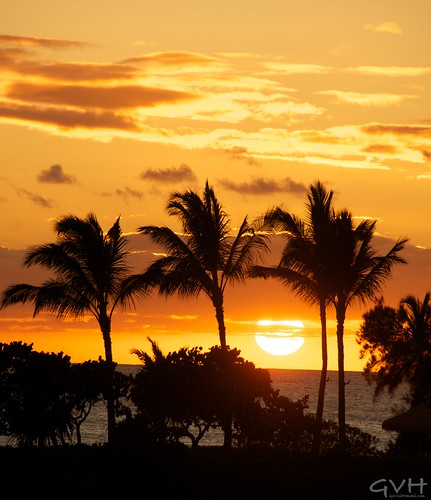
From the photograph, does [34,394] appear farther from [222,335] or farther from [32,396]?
[222,335]

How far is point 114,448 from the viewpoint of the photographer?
36.6 m

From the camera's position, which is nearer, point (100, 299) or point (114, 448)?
point (114, 448)

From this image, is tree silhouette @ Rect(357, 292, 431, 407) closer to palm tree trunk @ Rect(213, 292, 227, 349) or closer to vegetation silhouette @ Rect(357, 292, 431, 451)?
vegetation silhouette @ Rect(357, 292, 431, 451)

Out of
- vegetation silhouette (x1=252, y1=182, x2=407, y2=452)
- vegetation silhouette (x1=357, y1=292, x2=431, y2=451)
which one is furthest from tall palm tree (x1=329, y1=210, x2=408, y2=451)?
vegetation silhouette (x1=357, y1=292, x2=431, y2=451)

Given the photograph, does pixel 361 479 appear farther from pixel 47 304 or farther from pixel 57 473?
pixel 47 304

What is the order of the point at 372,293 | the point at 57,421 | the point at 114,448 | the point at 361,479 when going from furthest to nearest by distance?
the point at 57,421, the point at 372,293, the point at 114,448, the point at 361,479

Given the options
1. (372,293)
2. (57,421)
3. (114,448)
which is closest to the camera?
(114,448)

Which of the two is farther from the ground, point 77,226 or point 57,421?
point 77,226

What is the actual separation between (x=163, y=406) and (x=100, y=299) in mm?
5410

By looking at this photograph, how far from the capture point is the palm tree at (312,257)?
40.8 m

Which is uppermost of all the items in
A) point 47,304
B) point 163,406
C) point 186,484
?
point 47,304

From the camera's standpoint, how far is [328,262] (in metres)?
40.7

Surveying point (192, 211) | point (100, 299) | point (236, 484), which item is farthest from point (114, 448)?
point (192, 211)
